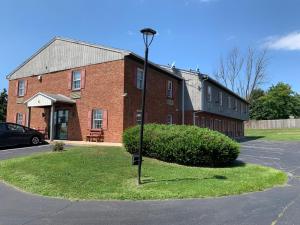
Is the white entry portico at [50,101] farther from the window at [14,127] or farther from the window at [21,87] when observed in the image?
the window at [21,87]

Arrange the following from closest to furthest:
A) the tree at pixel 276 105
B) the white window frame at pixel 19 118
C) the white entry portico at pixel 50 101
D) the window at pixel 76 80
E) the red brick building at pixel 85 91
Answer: the red brick building at pixel 85 91 < the white entry portico at pixel 50 101 < the window at pixel 76 80 < the white window frame at pixel 19 118 < the tree at pixel 276 105

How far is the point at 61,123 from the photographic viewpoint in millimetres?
25078

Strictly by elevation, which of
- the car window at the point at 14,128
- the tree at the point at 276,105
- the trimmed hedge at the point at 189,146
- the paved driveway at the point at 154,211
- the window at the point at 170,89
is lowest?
the paved driveway at the point at 154,211

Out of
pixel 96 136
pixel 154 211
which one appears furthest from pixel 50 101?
pixel 154 211

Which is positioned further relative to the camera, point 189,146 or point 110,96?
point 110,96

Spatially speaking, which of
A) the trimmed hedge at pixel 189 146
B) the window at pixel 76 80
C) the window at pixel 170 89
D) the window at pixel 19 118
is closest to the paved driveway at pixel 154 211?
the trimmed hedge at pixel 189 146

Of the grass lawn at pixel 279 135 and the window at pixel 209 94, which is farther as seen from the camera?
the grass lawn at pixel 279 135

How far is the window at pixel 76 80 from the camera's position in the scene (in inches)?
965

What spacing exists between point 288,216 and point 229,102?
109 feet

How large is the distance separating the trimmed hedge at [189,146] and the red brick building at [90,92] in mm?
6172

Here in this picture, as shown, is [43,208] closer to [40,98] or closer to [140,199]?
[140,199]

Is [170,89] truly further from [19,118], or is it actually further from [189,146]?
[189,146]

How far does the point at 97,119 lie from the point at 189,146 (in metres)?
9.75

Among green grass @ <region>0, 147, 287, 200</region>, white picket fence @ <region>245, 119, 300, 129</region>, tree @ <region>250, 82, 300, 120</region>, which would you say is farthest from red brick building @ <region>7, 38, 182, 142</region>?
tree @ <region>250, 82, 300, 120</region>
